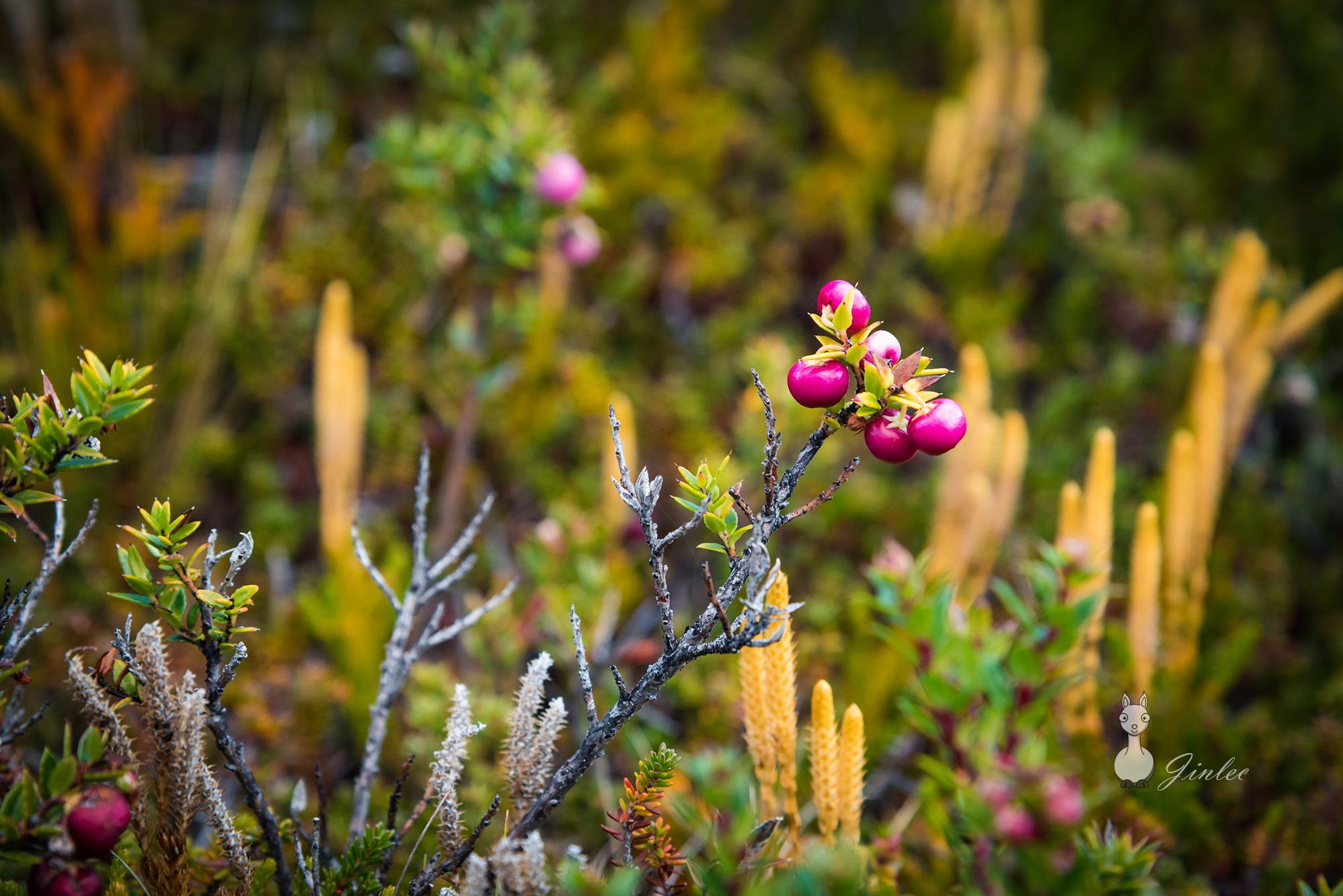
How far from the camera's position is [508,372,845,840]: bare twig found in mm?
725

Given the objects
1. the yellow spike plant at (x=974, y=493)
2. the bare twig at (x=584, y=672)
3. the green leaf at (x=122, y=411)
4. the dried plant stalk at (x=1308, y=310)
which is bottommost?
the green leaf at (x=122, y=411)

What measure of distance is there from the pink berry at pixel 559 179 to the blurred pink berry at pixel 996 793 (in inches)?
56.2

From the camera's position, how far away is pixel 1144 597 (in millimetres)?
1356

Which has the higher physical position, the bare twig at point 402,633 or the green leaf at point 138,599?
the bare twig at point 402,633

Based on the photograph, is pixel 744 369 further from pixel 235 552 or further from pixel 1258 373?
pixel 235 552

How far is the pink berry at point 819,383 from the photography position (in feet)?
2.32

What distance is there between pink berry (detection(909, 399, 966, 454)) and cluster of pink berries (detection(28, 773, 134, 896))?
2.53ft

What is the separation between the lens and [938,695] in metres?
0.77

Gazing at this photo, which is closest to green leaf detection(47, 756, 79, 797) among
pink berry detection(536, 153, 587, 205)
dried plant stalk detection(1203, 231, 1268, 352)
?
pink berry detection(536, 153, 587, 205)

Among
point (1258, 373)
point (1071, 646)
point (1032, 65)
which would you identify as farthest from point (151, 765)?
point (1032, 65)

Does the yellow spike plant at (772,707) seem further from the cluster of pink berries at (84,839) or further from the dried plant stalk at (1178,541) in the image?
the dried plant stalk at (1178,541)

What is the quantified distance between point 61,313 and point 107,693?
1.67 metres

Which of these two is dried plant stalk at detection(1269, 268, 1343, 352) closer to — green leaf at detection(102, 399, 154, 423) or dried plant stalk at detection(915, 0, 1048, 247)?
dried plant stalk at detection(915, 0, 1048, 247)

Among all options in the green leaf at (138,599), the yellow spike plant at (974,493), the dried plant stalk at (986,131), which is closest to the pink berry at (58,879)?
the green leaf at (138,599)
